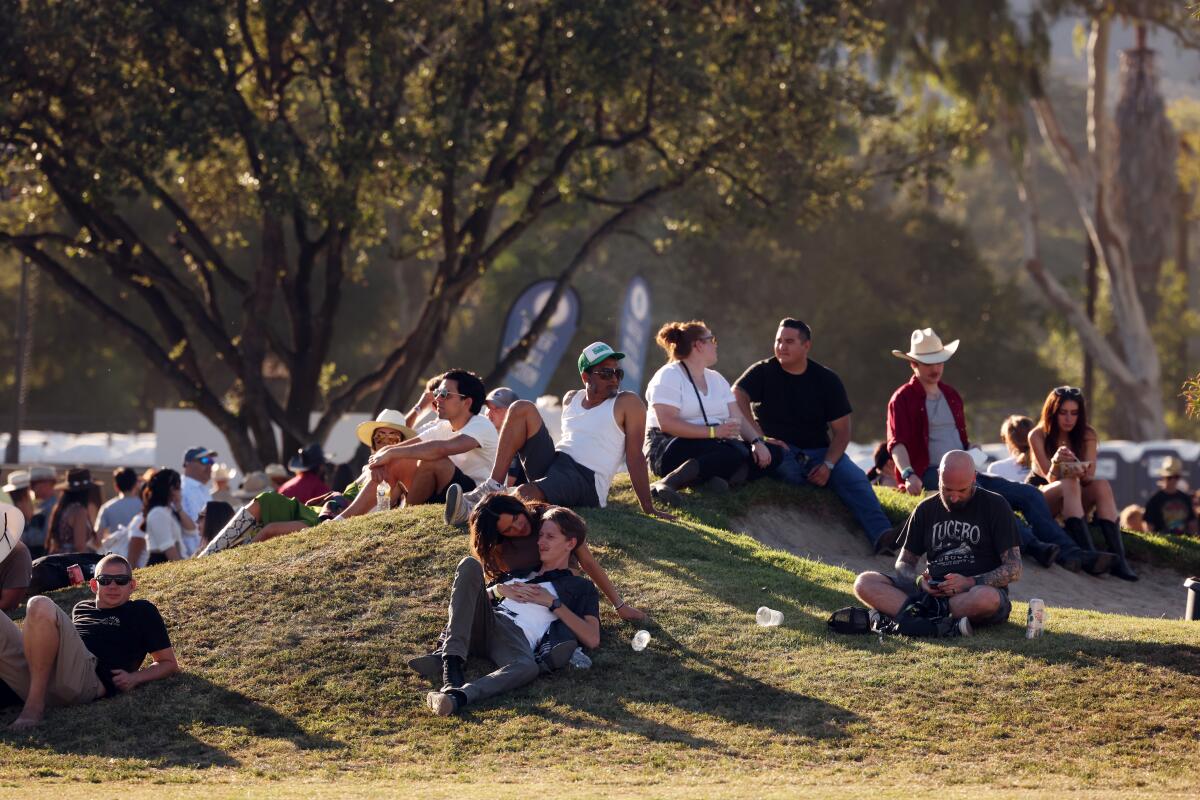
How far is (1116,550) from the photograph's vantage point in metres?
14.0

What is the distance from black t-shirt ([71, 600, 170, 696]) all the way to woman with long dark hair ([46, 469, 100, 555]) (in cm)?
514

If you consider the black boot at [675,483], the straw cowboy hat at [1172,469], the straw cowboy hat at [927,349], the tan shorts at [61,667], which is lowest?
the tan shorts at [61,667]

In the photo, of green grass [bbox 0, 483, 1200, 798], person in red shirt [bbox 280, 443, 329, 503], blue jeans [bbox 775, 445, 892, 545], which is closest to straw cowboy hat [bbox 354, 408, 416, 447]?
green grass [bbox 0, 483, 1200, 798]

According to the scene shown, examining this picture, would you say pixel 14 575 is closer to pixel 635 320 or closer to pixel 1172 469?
pixel 1172 469

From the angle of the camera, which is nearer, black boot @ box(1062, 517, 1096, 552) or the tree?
black boot @ box(1062, 517, 1096, 552)

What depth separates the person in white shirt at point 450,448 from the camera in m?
12.2

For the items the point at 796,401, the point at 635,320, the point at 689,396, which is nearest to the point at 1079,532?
the point at 796,401

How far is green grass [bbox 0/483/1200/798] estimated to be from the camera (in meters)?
8.09

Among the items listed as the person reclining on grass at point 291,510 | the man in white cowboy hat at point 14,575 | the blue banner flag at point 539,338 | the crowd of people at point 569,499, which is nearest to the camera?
the crowd of people at point 569,499

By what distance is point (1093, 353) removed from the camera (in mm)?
41000

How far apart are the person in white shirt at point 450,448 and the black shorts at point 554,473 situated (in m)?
0.44

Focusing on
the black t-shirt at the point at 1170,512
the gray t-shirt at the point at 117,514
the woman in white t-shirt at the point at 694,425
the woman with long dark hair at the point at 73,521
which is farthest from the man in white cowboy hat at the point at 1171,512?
the woman with long dark hair at the point at 73,521

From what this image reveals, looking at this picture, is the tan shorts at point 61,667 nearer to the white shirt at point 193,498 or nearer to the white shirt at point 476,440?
the white shirt at point 476,440

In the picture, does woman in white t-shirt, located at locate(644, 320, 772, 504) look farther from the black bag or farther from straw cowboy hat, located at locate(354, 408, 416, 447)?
the black bag
